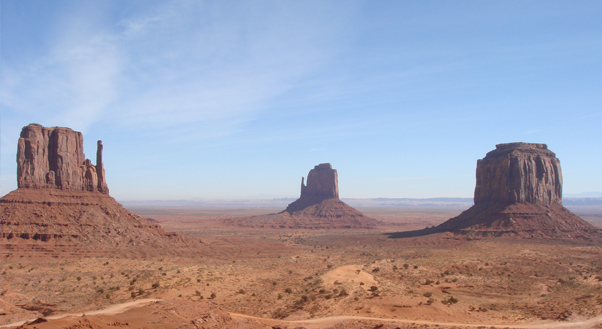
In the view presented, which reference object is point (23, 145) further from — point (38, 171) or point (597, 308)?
point (597, 308)

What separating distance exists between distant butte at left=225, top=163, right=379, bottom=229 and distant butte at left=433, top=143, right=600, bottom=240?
149ft

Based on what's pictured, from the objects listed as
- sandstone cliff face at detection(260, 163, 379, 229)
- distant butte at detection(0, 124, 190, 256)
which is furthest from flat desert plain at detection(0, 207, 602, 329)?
sandstone cliff face at detection(260, 163, 379, 229)

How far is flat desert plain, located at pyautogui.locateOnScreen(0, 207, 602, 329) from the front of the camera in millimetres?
23578

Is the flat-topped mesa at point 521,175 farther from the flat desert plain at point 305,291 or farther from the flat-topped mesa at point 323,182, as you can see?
the flat-topped mesa at point 323,182

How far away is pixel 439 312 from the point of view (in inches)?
1021

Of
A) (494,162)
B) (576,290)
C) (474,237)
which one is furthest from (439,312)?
(494,162)

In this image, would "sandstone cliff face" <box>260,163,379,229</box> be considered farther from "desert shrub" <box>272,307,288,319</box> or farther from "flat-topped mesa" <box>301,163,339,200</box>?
"desert shrub" <box>272,307,288,319</box>

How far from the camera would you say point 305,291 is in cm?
3244

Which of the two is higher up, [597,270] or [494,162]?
[494,162]

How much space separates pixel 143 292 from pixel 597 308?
30.3 meters

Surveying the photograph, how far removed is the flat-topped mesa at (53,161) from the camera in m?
47.9

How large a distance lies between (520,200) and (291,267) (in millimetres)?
48134

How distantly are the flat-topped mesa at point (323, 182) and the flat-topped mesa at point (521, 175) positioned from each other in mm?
59117

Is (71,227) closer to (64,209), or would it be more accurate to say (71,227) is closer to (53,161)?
(64,209)
